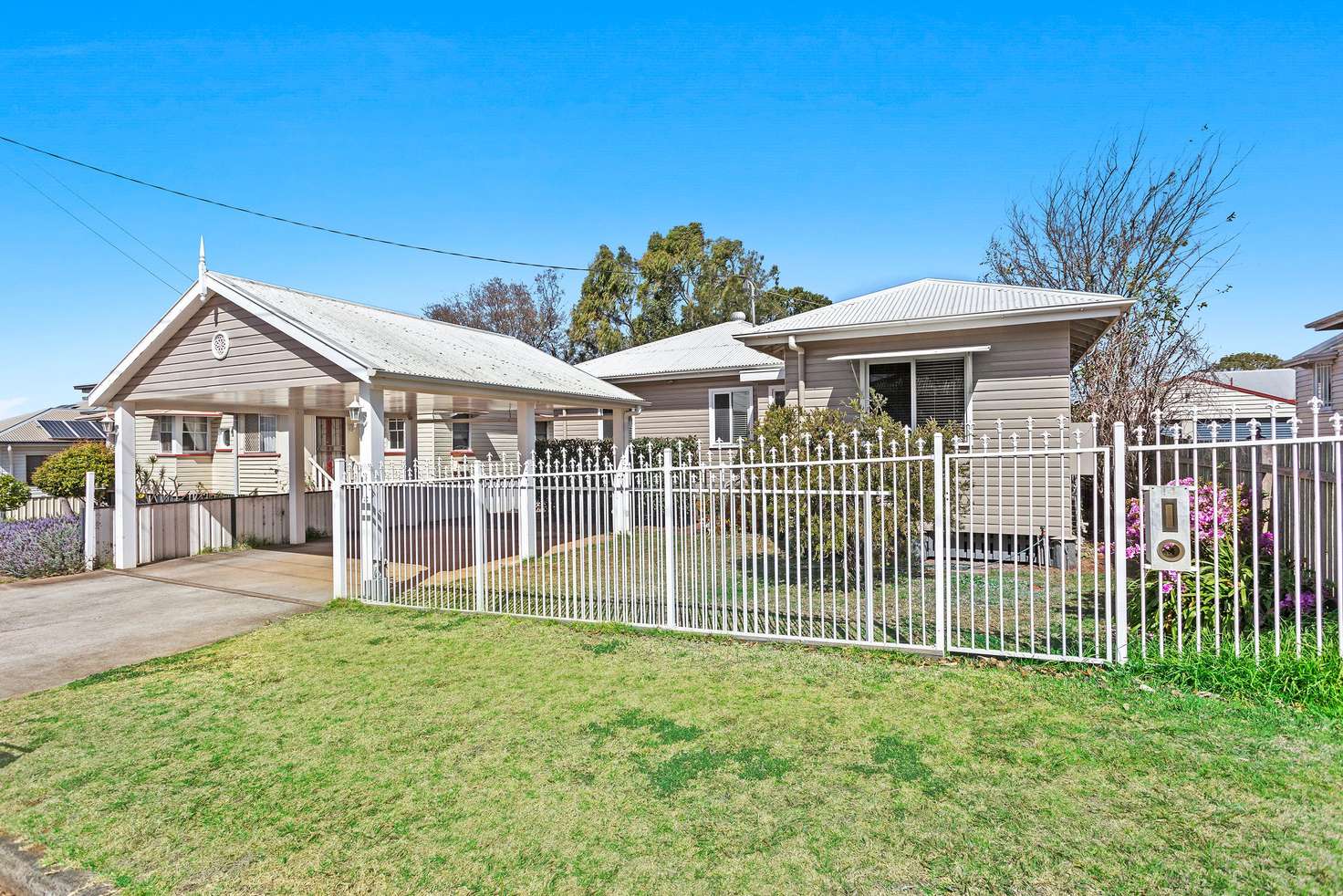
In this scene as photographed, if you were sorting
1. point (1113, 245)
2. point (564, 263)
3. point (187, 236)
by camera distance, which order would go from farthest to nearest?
1. point (564, 263)
2. point (187, 236)
3. point (1113, 245)

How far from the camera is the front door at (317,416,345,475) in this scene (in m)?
19.5

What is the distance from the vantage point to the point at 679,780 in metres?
3.94

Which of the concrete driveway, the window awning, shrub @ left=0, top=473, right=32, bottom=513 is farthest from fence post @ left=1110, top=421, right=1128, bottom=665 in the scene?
shrub @ left=0, top=473, right=32, bottom=513

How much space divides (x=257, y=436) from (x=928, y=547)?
1905 cm

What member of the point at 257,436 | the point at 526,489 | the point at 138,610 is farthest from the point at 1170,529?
the point at 257,436

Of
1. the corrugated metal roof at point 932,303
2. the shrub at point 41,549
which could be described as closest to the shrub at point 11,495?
the shrub at point 41,549

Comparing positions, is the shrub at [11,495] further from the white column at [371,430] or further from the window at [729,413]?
the window at [729,413]

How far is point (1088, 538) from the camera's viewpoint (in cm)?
1178

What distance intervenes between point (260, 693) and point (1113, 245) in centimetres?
1892

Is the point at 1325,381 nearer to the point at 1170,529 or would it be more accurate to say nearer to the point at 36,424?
the point at 1170,529

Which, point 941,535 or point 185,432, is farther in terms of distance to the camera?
point 185,432

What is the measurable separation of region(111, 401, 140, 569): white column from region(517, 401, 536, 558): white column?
6313 millimetres

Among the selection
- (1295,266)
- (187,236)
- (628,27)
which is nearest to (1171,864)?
(628,27)

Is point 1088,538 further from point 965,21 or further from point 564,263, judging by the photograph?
point 564,263
